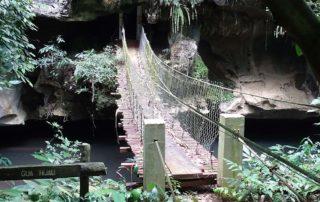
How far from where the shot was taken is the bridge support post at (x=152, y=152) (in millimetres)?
2311

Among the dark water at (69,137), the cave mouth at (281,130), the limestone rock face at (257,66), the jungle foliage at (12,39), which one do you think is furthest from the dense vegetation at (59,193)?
the cave mouth at (281,130)

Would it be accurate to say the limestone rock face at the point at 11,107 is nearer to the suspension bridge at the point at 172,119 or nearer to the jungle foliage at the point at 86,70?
the jungle foliage at the point at 86,70

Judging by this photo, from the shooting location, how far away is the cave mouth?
8344 millimetres

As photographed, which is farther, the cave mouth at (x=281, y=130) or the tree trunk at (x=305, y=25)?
the cave mouth at (x=281, y=130)

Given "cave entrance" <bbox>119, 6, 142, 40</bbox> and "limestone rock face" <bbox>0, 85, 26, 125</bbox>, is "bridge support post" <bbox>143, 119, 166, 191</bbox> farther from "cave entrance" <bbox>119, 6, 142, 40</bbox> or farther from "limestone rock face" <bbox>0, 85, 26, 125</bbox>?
"cave entrance" <bbox>119, 6, 142, 40</bbox>

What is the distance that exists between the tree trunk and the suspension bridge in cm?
55

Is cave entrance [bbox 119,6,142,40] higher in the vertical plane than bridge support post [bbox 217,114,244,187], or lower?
higher

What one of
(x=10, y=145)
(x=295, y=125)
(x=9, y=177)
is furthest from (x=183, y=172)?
(x=295, y=125)

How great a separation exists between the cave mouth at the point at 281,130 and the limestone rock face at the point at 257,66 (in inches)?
19.7

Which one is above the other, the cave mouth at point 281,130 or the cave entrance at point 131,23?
the cave entrance at point 131,23

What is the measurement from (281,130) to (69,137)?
4777 millimetres

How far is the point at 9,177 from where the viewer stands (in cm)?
164

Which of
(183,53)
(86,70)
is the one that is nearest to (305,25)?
(86,70)

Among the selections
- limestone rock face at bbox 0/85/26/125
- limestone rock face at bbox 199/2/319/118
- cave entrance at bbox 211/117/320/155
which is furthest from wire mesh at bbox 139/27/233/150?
cave entrance at bbox 211/117/320/155
